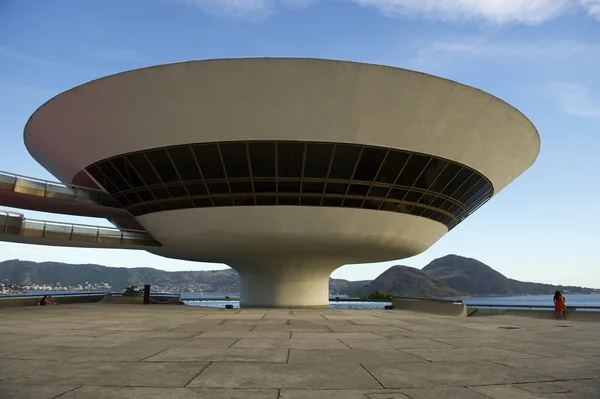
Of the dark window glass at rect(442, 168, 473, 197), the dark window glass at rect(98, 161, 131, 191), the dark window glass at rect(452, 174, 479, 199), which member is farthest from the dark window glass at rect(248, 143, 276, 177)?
the dark window glass at rect(452, 174, 479, 199)

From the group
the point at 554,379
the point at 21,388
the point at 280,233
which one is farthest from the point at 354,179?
the point at 21,388

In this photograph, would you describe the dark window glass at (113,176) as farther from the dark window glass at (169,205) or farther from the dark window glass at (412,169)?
the dark window glass at (412,169)

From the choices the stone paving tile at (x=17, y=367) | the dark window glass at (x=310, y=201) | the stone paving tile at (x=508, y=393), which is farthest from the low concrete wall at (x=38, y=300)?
the stone paving tile at (x=508, y=393)

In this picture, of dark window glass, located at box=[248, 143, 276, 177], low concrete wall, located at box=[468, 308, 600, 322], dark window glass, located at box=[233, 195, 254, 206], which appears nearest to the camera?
low concrete wall, located at box=[468, 308, 600, 322]

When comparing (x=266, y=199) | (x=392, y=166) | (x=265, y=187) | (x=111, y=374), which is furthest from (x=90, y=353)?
(x=392, y=166)

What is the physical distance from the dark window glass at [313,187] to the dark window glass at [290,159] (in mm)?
714

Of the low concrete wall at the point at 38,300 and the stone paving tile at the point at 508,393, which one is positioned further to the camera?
the low concrete wall at the point at 38,300

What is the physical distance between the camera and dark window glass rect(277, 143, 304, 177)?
63.8ft

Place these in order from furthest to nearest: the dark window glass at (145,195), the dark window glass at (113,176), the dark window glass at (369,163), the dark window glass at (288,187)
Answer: the dark window glass at (145,195), the dark window glass at (113,176), the dark window glass at (288,187), the dark window glass at (369,163)

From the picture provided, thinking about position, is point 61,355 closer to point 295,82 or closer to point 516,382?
point 516,382

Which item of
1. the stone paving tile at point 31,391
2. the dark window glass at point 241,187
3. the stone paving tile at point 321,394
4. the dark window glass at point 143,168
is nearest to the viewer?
the stone paving tile at point 31,391

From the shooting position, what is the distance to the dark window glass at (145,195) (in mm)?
22570

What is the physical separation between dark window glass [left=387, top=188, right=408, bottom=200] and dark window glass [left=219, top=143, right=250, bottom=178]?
7428 mm

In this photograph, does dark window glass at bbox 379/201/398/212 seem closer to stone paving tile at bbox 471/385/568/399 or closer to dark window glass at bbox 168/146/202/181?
dark window glass at bbox 168/146/202/181
